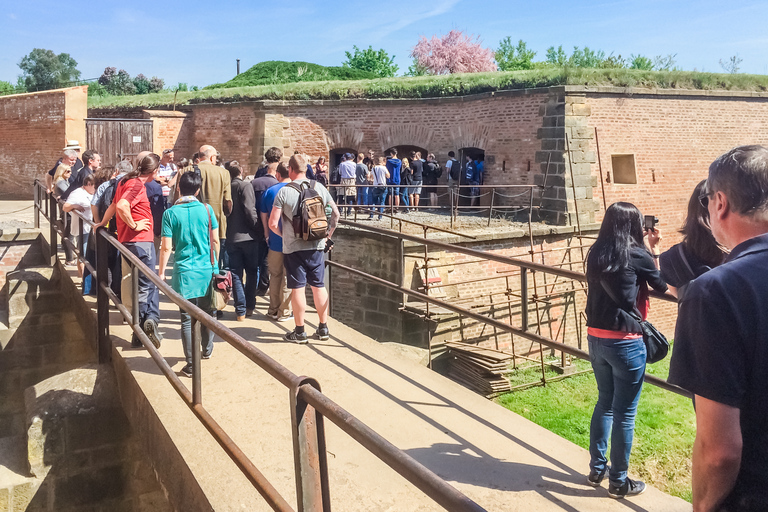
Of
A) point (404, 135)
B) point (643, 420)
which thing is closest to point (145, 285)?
point (643, 420)

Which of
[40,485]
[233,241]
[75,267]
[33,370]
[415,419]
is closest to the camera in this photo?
[415,419]

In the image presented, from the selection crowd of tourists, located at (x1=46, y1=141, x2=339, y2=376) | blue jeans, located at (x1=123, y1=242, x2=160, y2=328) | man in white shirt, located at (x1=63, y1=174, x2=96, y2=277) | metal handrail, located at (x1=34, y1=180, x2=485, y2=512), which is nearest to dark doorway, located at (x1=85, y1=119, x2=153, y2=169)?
man in white shirt, located at (x1=63, y1=174, x2=96, y2=277)

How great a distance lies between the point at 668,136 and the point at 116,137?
1616cm

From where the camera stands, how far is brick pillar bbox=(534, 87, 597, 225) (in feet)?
55.7

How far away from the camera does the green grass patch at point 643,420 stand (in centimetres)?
904

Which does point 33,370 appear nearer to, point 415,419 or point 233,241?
point 233,241

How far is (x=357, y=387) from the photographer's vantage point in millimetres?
4789

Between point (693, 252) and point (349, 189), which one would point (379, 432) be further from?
point (349, 189)

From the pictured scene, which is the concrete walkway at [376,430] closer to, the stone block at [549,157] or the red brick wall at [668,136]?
the stone block at [549,157]

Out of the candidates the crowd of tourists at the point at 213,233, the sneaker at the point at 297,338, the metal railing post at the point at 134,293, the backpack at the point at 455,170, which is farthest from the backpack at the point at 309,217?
the backpack at the point at 455,170

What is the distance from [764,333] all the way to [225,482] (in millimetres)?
2563

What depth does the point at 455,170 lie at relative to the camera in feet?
62.1

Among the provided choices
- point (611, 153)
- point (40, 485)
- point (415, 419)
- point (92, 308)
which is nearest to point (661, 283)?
point (415, 419)

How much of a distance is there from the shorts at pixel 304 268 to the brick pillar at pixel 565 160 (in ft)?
40.3
